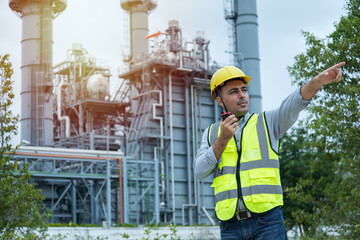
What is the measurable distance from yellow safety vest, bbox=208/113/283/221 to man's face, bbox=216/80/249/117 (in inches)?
4.4

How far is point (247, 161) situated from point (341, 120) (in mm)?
9156

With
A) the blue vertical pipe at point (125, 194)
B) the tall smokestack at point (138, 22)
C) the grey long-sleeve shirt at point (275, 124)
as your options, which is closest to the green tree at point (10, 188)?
the grey long-sleeve shirt at point (275, 124)

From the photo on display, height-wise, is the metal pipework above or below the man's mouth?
above

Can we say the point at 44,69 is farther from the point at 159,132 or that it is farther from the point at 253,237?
the point at 253,237

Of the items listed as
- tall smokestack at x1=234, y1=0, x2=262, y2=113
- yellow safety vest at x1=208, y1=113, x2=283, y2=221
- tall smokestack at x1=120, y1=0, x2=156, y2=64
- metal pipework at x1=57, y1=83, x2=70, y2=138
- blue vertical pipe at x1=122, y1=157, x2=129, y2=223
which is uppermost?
tall smokestack at x1=120, y1=0, x2=156, y2=64

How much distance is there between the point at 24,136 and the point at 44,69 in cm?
533

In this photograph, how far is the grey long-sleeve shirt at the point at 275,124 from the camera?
12.3 ft

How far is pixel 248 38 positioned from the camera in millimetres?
41375

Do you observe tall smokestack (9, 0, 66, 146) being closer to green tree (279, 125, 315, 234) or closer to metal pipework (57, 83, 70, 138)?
metal pipework (57, 83, 70, 138)

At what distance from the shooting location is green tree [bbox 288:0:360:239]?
488 inches

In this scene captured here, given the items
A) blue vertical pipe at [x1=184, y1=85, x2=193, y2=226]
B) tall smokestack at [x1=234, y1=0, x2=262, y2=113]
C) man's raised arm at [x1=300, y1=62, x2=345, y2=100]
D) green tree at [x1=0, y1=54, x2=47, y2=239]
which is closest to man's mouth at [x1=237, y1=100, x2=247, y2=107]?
man's raised arm at [x1=300, y1=62, x2=345, y2=100]

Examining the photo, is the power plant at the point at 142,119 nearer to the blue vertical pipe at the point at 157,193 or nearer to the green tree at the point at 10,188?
the blue vertical pipe at the point at 157,193

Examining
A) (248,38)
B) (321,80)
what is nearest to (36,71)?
(248,38)

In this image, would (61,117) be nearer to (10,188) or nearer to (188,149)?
(188,149)
